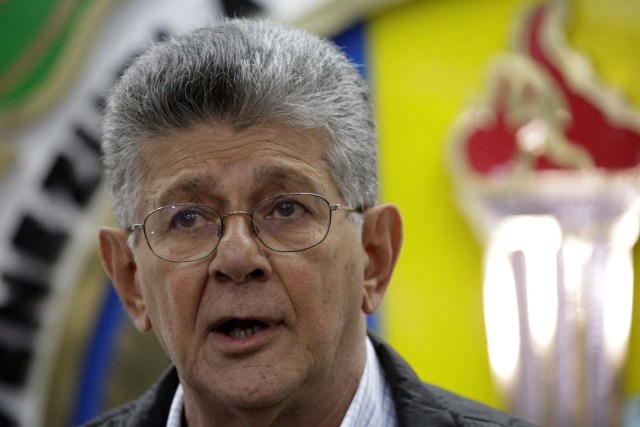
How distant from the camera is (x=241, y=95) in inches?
69.6

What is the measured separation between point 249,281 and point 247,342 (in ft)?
0.33

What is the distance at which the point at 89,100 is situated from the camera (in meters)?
3.57

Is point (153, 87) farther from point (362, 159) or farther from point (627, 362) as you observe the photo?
point (627, 362)

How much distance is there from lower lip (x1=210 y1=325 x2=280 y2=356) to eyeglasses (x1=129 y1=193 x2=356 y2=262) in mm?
139

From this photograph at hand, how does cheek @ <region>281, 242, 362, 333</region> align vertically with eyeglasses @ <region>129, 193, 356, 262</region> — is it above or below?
below

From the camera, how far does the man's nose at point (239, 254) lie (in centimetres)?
170

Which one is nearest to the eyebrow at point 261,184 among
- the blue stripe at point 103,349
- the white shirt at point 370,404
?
the white shirt at point 370,404

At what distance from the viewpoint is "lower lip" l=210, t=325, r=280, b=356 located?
1713 millimetres

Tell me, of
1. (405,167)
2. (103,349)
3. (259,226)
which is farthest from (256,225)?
(103,349)

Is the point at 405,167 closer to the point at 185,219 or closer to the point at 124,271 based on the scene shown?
the point at 124,271

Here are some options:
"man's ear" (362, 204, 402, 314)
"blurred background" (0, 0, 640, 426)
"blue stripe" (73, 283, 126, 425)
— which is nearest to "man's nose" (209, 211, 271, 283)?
"man's ear" (362, 204, 402, 314)

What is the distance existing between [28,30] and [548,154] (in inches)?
70.7

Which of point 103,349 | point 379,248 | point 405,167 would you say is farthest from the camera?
point 103,349

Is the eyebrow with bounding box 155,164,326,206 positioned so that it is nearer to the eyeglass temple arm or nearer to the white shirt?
the eyeglass temple arm
